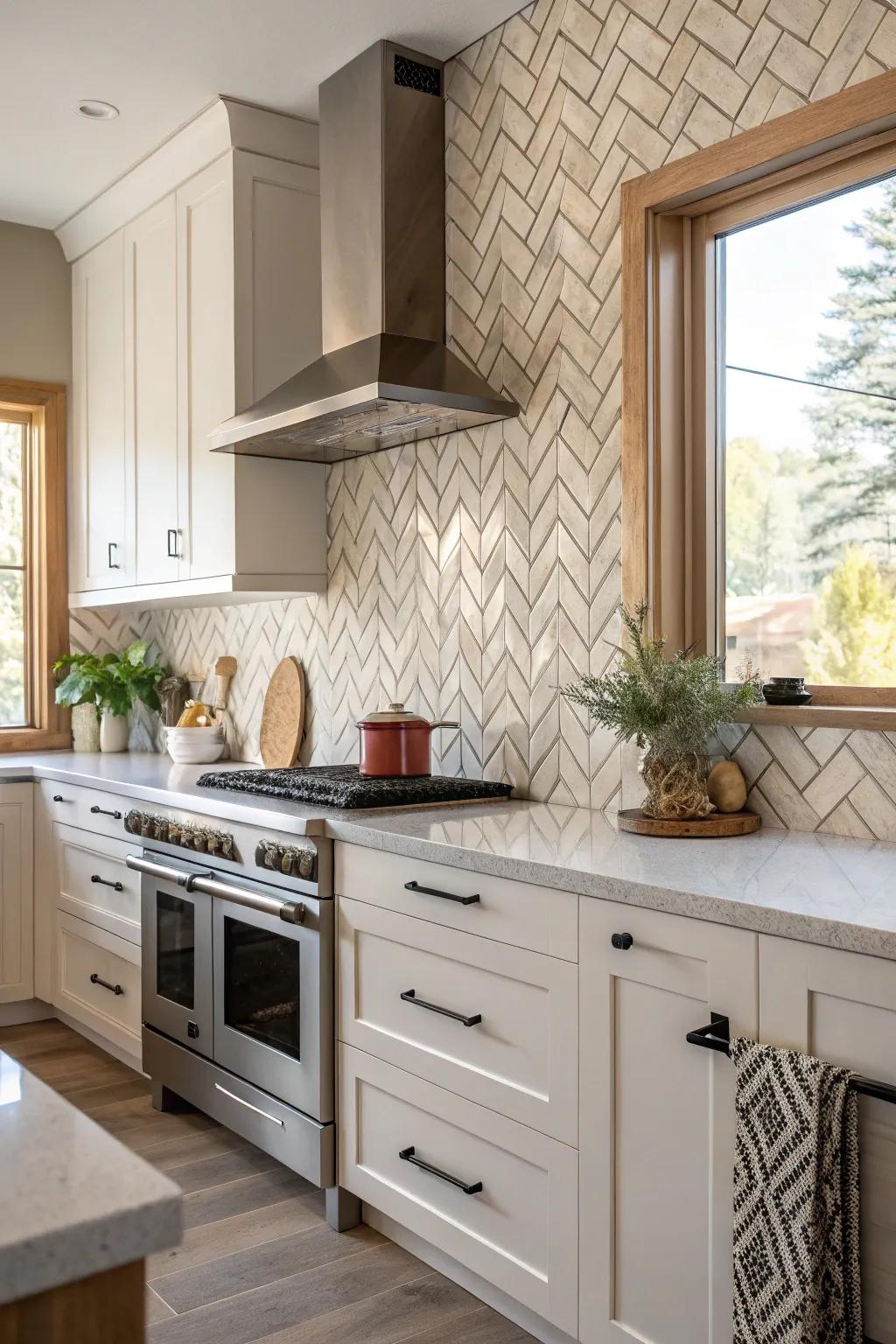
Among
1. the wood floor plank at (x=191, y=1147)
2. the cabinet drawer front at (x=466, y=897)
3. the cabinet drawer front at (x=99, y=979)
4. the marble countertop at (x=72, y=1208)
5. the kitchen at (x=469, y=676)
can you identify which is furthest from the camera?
the cabinet drawer front at (x=99, y=979)

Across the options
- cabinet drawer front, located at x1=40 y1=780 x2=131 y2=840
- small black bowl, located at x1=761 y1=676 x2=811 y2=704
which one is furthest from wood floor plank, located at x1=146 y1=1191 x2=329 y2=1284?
small black bowl, located at x1=761 y1=676 x2=811 y2=704

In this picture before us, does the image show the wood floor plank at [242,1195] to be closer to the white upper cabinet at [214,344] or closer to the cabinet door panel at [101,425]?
the white upper cabinet at [214,344]

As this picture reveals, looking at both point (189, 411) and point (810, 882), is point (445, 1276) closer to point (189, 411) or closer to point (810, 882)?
point (810, 882)

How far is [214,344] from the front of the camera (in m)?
3.46

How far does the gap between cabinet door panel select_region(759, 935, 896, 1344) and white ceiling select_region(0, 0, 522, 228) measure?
2415 mm

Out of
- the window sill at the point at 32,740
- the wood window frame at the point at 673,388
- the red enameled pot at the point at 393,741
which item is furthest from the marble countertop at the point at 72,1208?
the window sill at the point at 32,740

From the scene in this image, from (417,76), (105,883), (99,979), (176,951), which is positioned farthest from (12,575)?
(417,76)

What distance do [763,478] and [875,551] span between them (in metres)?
0.33

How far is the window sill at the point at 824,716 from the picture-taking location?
2.04 m

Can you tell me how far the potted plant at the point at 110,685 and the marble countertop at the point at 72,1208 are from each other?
3679 millimetres

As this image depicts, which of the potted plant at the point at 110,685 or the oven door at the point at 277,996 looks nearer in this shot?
the oven door at the point at 277,996

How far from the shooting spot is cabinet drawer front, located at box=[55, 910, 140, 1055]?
10.9 feet

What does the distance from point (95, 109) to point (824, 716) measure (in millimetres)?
2780

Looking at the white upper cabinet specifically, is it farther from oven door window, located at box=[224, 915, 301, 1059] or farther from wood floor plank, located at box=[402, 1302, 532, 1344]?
wood floor plank, located at box=[402, 1302, 532, 1344]
